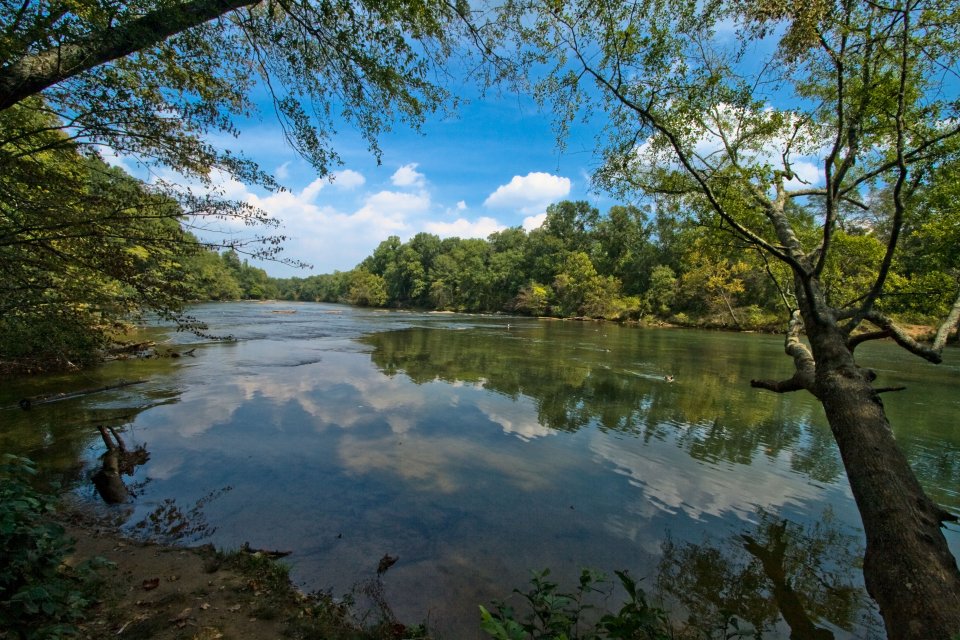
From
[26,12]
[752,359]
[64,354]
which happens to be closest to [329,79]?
[26,12]

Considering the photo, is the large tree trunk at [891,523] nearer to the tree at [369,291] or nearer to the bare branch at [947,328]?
the bare branch at [947,328]

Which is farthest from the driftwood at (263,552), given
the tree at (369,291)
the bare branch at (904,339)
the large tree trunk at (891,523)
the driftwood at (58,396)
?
the tree at (369,291)

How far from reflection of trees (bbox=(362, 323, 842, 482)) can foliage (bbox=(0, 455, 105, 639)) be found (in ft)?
31.7

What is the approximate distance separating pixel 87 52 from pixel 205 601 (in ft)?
16.9

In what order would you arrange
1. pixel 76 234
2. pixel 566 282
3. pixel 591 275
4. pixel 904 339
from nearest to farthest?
pixel 76 234, pixel 904 339, pixel 591 275, pixel 566 282

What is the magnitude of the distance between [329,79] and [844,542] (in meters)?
9.90

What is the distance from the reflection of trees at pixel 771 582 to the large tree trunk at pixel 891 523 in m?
1.39

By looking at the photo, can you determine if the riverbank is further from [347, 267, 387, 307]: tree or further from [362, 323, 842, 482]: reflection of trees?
[347, 267, 387, 307]: tree

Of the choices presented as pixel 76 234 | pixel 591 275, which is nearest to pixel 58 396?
pixel 76 234

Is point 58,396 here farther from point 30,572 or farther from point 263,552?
point 30,572

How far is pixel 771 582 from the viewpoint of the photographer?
16.7 ft

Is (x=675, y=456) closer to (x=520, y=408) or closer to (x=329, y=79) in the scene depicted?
(x=520, y=408)

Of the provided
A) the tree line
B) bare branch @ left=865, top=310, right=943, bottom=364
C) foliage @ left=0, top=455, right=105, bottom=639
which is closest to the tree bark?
foliage @ left=0, top=455, right=105, bottom=639

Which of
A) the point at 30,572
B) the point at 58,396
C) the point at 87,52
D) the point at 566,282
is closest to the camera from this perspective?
the point at 30,572
